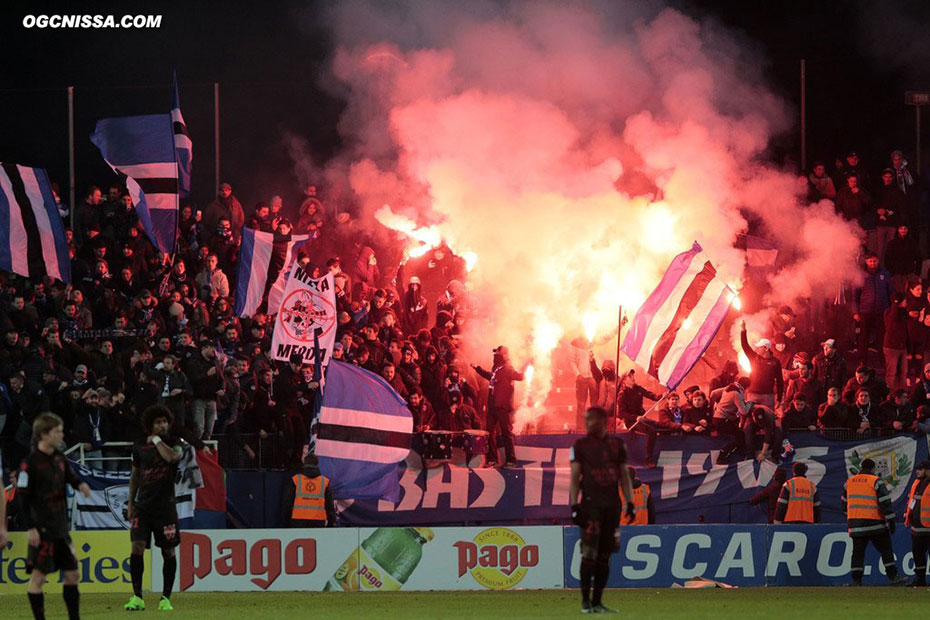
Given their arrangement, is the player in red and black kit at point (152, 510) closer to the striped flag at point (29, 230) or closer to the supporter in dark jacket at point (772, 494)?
the striped flag at point (29, 230)

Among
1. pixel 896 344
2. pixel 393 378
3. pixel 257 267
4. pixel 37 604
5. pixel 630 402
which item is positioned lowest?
pixel 37 604

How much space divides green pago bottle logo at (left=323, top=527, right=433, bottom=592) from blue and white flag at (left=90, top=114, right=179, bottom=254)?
608cm

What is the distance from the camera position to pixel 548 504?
2044 centimetres

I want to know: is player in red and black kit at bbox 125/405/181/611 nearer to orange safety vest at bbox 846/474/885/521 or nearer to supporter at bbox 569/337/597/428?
orange safety vest at bbox 846/474/885/521

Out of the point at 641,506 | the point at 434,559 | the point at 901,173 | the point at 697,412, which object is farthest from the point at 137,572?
the point at 901,173

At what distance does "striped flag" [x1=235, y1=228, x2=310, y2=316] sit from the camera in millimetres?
22391

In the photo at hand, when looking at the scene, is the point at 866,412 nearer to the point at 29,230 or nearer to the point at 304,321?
the point at 304,321

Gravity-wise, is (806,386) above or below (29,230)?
below

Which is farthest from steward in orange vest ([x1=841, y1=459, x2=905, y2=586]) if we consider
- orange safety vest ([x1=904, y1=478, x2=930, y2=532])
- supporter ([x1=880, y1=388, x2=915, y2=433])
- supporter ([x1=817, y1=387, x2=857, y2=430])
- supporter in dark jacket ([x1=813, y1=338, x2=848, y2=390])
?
supporter in dark jacket ([x1=813, y1=338, x2=848, y2=390])

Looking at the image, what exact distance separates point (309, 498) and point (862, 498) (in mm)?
6632

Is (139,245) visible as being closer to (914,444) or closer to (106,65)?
(106,65)

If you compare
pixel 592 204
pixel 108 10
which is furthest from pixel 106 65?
pixel 592 204

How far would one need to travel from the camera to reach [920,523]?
17.8m

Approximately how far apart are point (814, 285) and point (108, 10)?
13.8 meters
